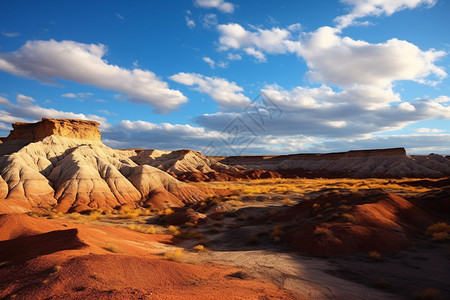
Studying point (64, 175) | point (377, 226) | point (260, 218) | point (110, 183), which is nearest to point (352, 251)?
point (377, 226)

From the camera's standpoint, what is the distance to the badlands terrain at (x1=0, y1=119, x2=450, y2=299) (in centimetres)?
789

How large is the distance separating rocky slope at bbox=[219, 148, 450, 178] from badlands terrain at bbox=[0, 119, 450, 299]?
34017mm

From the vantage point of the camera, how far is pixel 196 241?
64.0 ft

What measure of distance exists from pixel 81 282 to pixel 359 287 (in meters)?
9.21

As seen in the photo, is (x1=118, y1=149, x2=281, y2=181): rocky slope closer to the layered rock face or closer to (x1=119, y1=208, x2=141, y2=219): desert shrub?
the layered rock face

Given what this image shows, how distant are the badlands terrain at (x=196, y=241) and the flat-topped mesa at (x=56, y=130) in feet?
22.8

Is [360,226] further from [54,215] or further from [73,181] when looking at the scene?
[73,181]

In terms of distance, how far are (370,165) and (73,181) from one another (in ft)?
262

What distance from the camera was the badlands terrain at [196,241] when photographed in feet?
25.9

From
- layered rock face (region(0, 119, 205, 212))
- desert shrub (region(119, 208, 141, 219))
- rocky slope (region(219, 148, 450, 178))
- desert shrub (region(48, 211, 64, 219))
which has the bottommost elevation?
desert shrub (region(48, 211, 64, 219))

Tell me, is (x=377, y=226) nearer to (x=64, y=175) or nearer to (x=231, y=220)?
(x=231, y=220)

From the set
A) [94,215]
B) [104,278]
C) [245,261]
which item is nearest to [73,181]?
[94,215]

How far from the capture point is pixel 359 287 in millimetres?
10164

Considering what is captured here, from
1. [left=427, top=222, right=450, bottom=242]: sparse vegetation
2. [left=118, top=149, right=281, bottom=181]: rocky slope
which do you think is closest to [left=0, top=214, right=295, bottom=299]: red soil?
[left=427, top=222, right=450, bottom=242]: sparse vegetation
